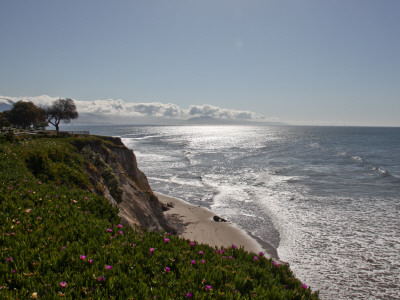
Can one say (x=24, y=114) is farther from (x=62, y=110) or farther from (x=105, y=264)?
(x=105, y=264)

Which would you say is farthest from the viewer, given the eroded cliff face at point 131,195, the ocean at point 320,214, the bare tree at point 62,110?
the bare tree at point 62,110

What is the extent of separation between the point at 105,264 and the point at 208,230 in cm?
1999

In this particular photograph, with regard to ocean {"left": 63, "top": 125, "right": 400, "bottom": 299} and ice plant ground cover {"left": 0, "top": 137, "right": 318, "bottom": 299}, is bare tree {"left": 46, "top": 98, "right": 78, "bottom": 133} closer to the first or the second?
ocean {"left": 63, "top": 125, "right": 400, "bottom": 299}

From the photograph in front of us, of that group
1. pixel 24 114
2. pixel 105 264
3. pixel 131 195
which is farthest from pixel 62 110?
pixel 105 264

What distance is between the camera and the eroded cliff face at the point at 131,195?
2123 centimetres

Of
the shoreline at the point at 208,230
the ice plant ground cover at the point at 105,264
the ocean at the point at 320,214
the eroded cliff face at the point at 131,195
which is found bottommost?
the shoreline at the point at 208,230

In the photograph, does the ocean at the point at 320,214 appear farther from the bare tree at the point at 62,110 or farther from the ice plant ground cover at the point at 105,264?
the bare tree at the point at 62,110

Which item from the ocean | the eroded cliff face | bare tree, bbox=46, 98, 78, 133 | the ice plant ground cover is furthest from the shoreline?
bare tree, bbox=46, 98, 78, 133

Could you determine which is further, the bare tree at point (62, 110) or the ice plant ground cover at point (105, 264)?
the bare tree at point (62, 110)

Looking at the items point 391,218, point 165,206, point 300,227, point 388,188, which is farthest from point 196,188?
point 388,188

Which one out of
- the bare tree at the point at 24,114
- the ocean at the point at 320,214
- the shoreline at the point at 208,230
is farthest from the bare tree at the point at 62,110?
the shoreline at the point at 208,230

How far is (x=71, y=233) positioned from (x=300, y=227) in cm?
2274

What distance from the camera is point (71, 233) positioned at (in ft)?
24.3

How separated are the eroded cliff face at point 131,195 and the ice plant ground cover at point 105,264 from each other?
852 cm
